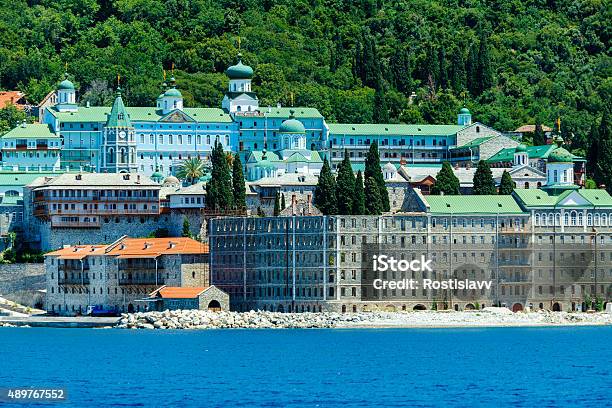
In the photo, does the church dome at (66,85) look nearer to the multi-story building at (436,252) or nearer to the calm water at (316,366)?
the multi-story building at (436,252)

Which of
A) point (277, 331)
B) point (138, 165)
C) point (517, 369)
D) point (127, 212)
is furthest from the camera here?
point (138, 165)

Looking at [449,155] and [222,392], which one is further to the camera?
[449,155]

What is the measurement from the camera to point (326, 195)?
148125 millimetres

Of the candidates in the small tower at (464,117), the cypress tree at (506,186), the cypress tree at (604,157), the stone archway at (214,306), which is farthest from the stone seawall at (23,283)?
the small tower at (464,117)

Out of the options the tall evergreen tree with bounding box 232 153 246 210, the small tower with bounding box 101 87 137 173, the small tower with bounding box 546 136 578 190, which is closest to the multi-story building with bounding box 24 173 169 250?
the tall evergreen tree with bounding box 232 153 246 210

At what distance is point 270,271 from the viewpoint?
14262 centimetres

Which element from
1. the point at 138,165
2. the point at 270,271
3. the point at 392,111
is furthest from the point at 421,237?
the point at 392,111

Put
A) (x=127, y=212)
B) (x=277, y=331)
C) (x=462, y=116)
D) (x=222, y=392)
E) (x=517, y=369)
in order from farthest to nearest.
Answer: (x=462, y=116) → (x=127, y=212) → (x=277, y=331) → (x=517, y=369) → (x=222, y=392)

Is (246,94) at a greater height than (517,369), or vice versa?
(246,94)

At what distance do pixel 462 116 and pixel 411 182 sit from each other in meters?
24.4

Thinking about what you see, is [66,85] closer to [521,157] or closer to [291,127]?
[291,127]

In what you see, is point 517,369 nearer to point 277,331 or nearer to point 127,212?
point 277,331

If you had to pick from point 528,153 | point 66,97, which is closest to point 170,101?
point 66,97

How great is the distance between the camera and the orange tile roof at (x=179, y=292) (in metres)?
142
